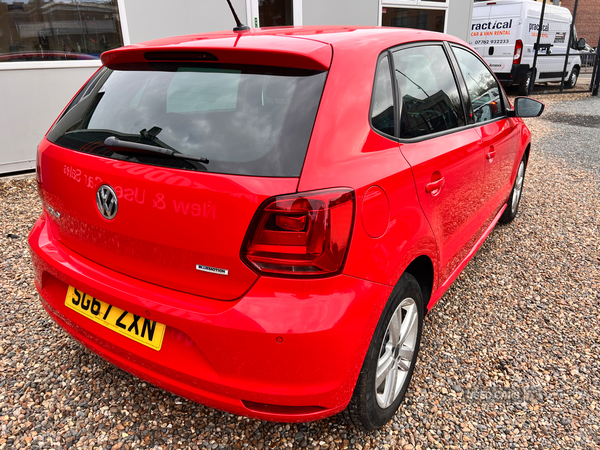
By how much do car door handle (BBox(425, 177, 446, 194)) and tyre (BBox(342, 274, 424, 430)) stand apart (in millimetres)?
398

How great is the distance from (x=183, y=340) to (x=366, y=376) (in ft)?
2.25

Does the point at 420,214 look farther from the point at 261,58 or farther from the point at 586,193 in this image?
the point at 586,193

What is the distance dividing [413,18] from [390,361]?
902 cm

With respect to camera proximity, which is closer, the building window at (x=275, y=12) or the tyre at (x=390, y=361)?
the tyre at (x=390, y=361)

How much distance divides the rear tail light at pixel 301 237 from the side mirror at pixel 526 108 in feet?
8.63

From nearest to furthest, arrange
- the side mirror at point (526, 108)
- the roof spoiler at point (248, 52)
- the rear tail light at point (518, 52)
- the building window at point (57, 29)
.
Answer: the roof spoiler at point (248, 52)
the side mirror at point (526, 108)
the building window at point (57, 29)
the rear tail light at point (518, 52)

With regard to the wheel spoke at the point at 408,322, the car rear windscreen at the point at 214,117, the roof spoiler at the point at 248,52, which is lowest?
the wheel spoke at the point at 408,322

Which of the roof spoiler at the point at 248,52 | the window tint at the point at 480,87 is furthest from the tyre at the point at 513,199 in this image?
the roof spoiler at the point at 248,52

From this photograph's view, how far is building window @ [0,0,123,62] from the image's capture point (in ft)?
17.3

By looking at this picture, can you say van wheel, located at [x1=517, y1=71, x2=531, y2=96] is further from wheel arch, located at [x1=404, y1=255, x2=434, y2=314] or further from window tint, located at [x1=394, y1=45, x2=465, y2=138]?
wheel arch, located at [x1=404, y1=255, x2=434, y2=314]

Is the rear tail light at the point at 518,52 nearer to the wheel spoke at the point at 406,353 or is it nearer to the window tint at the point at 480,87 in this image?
the window tint at the point at 480,87

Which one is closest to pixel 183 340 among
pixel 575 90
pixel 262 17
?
pixel 262 17

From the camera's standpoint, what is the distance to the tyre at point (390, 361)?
5.61 ft

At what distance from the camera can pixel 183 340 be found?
1.57m
